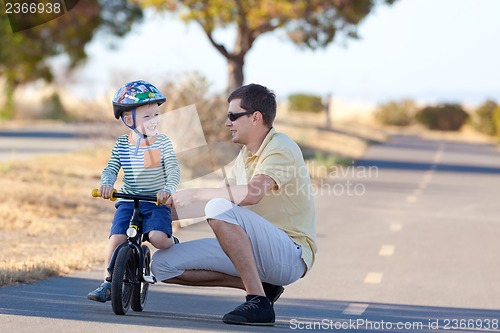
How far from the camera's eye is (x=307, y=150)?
34.0 meters

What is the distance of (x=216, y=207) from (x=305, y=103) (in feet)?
205

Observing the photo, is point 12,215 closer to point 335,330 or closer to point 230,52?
point 335,330

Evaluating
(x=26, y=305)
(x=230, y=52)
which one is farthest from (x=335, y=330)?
(x=230, y=52)

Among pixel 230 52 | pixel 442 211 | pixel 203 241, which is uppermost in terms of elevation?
pixel 230 52

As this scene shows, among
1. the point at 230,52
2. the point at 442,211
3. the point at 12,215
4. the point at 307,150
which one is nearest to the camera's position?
the point at 12,215

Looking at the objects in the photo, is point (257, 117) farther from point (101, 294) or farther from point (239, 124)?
point (101, 294)

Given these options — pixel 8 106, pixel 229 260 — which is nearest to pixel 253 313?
pixel 229 260

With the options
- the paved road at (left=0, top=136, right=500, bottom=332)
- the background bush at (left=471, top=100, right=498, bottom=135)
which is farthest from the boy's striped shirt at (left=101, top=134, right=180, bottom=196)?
the background bush at (left=471, top=100, right=498, bottom=135)

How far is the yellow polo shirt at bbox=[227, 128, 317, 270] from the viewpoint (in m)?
7.59

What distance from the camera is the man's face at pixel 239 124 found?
767 centimetres

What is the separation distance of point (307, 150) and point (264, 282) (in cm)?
2620

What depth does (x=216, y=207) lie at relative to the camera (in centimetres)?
734

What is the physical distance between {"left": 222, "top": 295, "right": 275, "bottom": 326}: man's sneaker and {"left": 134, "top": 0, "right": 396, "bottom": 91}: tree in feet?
68.2

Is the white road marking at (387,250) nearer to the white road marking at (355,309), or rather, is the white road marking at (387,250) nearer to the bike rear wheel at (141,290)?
the white road marking at (355,309)
